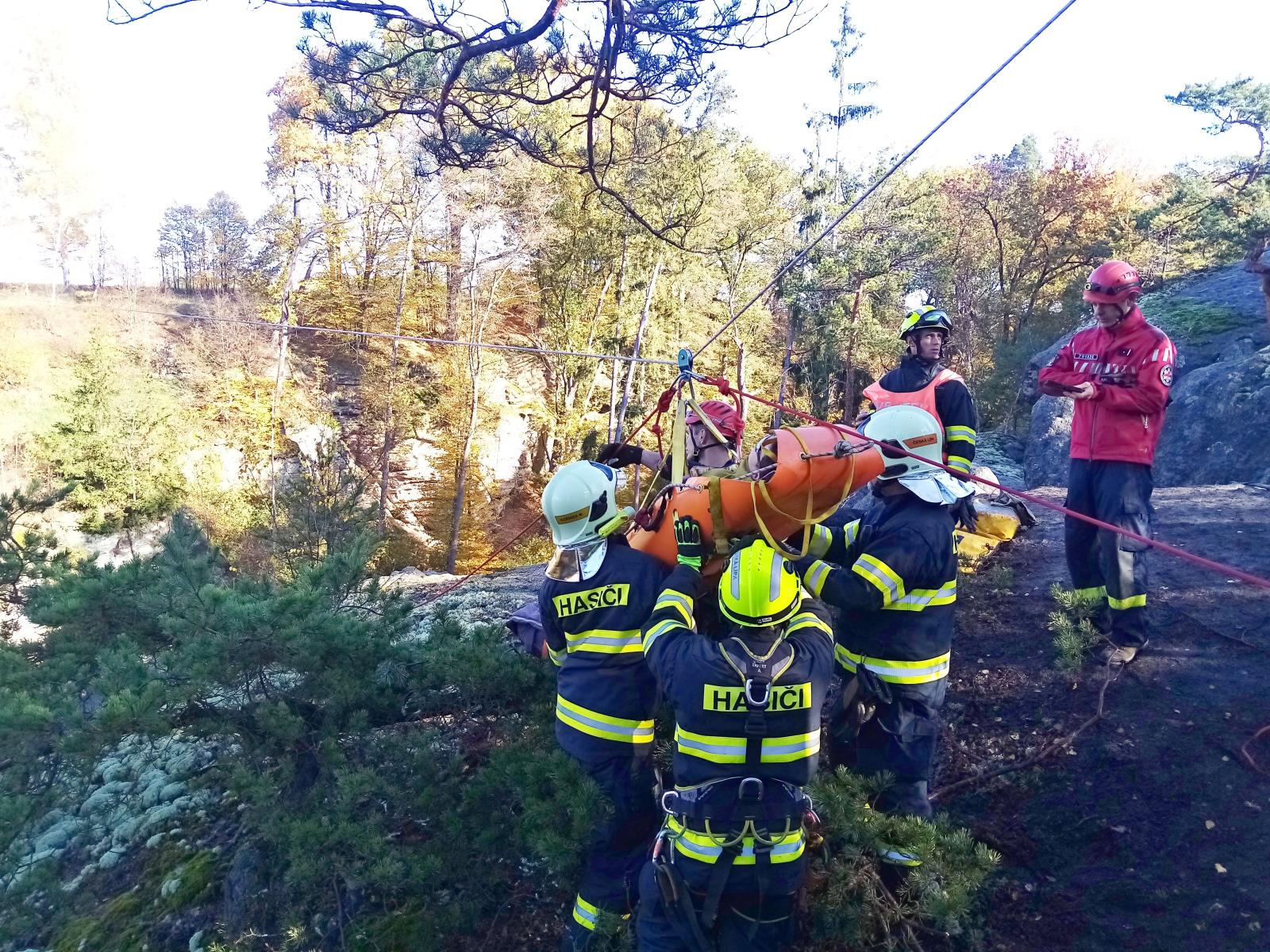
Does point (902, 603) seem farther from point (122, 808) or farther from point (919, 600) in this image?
point (122, 808)

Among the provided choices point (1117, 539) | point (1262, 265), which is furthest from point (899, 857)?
point (1262, 265)

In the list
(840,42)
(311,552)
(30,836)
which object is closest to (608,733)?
(30,836)

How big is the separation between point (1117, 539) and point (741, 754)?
268 cm

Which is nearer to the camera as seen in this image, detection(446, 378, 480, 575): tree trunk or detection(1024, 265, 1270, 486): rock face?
detection(1024, 265, 1270, 486): rock face

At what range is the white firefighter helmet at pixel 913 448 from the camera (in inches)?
116

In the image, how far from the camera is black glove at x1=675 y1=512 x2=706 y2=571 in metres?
2.72

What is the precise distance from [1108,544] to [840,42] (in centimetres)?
2407

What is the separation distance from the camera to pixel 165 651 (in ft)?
12.3

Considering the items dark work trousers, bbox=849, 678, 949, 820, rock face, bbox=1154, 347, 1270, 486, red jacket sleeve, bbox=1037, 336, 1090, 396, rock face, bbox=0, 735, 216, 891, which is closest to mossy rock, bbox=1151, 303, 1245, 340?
rock face, bbox=1154, 347, 1270, 486

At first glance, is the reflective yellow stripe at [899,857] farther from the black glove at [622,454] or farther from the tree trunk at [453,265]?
the tree trunk at [453,265]

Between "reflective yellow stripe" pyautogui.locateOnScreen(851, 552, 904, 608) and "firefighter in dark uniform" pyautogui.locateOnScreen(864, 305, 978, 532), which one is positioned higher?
"firefighter in dark uniform" pyautogui.locateOnScreen(864, 305, 978, 532)

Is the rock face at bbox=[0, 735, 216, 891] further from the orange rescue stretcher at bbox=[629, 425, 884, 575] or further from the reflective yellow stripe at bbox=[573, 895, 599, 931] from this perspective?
the orange rescue stretcher at bbox=[629, 425, 884, 575]

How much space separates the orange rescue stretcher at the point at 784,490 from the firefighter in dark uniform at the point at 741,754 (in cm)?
26

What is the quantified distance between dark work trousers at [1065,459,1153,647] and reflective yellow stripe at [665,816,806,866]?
8.26 feet
